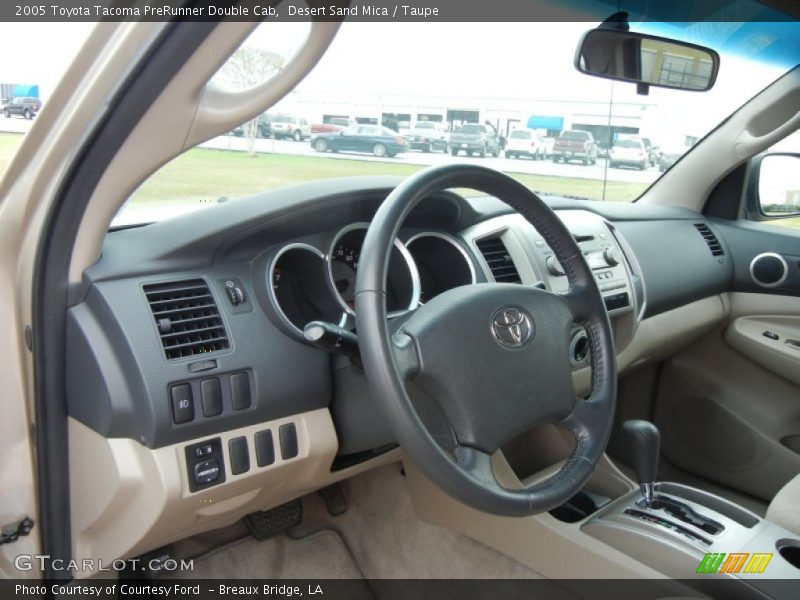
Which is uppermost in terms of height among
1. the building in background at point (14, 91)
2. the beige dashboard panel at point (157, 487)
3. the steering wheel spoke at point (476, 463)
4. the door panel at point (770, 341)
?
the building in background at point (14, 91)

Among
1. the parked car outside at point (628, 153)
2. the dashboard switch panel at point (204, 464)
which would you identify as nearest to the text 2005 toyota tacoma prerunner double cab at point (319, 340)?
the dashboard switch panel at point (204, 464)

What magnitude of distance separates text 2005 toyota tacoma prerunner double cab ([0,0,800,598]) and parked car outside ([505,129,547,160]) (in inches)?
2.0

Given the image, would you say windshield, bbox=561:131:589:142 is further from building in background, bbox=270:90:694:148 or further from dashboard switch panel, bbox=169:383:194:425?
dashboard switch panel, bbox=169:383:194:425

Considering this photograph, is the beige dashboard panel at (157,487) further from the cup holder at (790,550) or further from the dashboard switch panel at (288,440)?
the cup holder at (790,550)

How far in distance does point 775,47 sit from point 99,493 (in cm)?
286

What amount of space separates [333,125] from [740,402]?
2.07 metres

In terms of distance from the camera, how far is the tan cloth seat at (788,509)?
75.7 inches

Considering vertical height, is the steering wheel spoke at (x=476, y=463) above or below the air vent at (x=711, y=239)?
below

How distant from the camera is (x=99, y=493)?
1.63 m

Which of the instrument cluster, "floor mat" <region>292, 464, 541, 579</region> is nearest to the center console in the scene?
"floor mat" <region>292, 464, 541, 579</region>

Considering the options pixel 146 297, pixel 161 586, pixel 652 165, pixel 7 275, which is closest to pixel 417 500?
pixel 161 586

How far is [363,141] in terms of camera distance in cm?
227

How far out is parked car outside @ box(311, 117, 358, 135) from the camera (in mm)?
2104

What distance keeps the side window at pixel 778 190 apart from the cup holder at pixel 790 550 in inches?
75.2
